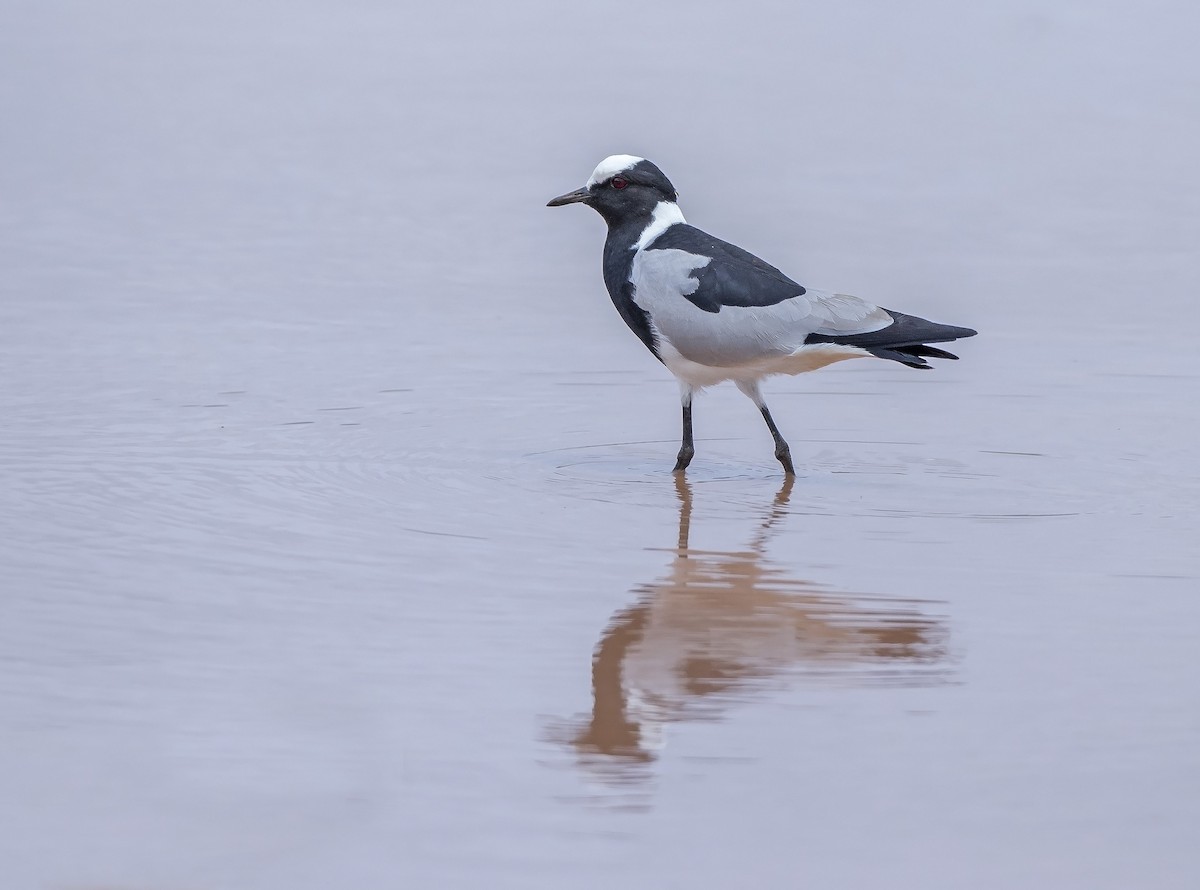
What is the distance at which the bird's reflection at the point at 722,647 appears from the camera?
5145 millimetres

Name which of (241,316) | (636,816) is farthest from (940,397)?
(636,816)

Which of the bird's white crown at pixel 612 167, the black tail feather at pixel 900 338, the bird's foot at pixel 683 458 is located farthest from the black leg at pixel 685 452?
the bird's white crown at pixel 612 167

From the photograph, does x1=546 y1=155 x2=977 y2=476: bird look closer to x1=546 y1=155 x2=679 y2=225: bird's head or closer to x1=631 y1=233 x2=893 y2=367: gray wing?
x1=631 y1=233 x2=893 y2=367: gray wing

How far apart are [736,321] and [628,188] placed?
3.06 ft

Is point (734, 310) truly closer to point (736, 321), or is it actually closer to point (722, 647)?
point (736, 321)

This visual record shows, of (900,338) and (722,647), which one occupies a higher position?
(900,338)

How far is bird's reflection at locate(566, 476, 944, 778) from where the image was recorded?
514 centimetres

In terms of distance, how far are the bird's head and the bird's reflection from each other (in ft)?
7.14

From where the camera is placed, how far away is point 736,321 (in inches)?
308

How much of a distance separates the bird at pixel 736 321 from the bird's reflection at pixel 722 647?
1.38 meters

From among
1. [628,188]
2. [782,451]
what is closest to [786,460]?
[782,451]

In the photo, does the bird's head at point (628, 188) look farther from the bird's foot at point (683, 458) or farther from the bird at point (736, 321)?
the bird's foot at point (683, 458)

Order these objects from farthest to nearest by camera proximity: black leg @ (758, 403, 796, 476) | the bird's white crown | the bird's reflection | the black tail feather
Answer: the bird's white crown < black leg @ (758, 403, 796, 476) < the black tail feather < the bird's reflection

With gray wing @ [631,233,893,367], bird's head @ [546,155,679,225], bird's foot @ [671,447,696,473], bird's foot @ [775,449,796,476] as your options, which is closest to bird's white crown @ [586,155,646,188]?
bird's head @ [546,155,679,225]
